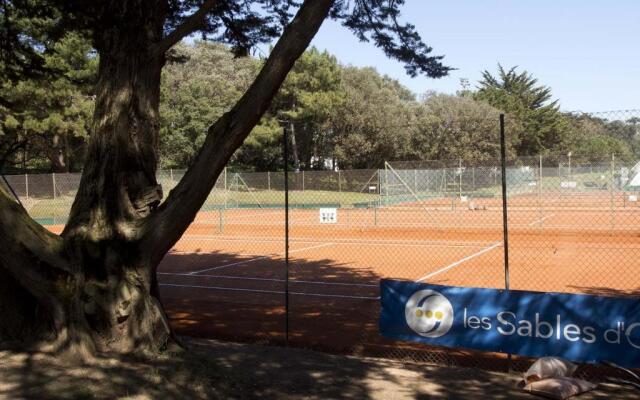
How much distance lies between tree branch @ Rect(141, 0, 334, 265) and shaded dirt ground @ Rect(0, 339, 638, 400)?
1377mm

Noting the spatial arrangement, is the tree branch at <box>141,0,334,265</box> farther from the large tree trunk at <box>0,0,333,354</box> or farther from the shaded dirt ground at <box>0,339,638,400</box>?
the shaded dirt ground at <box>0,339,638,400</box>

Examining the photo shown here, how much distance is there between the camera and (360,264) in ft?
55.7

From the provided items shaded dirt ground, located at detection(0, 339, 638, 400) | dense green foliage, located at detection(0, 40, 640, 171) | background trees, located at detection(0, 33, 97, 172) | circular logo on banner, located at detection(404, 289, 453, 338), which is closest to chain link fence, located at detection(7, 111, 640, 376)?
circular logo on banner, located at detection(404, 289, 453, 338)

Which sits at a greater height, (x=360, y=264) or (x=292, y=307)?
(x=360, y=264)

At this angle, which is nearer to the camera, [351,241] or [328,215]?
[351,241]

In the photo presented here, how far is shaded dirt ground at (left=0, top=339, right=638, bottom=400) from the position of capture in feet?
18.0

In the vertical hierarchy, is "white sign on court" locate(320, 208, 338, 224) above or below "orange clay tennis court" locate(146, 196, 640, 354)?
above

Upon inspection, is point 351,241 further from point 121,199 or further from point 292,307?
point 121,199

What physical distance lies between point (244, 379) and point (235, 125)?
8.59 ft

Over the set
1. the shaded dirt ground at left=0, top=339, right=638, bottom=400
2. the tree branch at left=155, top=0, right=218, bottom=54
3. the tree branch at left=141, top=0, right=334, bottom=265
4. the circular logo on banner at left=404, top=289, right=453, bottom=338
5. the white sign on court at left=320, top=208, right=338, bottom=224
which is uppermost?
the tree branch at left=155, top=0, right=218, bottom=54

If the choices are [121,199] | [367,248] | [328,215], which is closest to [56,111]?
[328,215]

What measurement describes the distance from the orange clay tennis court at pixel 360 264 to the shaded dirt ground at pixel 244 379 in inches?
56.7

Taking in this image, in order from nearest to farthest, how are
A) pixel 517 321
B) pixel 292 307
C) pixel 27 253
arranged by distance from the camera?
pixel 27 253
pixel 517 321
pixel 292 307

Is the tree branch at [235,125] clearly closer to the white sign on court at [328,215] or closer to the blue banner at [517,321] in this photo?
the blue banner at [517,321]
